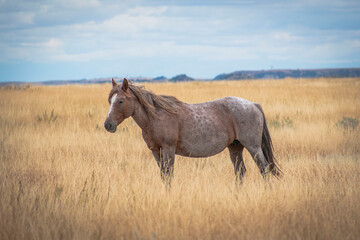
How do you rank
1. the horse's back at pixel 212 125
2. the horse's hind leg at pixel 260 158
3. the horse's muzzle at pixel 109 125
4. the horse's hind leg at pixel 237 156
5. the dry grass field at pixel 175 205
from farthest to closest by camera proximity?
the horse's hind leg at pixel 237 156, the horse's hind leg at pixel 260 158, the horse's back at pixel 212 125, the horse's muzzle at pixel 109 125, the dry grass field at pixel 175 205

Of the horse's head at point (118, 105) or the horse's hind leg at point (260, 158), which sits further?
the horse's hind leg at point (260, 158)

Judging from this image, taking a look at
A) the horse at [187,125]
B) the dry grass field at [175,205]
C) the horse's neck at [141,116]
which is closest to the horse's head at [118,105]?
the horse at [187,125]

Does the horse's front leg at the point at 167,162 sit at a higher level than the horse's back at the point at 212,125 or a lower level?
lower

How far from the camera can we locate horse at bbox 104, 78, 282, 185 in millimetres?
4578

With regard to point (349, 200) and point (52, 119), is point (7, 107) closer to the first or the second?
point (52, 119)

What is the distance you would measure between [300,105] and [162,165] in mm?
10465

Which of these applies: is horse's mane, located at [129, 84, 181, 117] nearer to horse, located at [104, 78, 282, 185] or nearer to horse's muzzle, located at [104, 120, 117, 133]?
horse, located at [104, 78, 282, 185]

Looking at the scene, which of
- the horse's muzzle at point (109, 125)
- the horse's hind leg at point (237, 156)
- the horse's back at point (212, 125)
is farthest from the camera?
the horse's hind leg at point (237, 156)

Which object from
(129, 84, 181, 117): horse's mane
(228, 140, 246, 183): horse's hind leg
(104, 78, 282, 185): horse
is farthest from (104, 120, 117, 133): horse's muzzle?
(228, 140, 246, 183): horse's hind leg

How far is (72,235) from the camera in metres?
3.26

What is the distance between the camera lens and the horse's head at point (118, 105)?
14.5 feet

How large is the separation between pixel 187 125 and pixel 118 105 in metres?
1.00

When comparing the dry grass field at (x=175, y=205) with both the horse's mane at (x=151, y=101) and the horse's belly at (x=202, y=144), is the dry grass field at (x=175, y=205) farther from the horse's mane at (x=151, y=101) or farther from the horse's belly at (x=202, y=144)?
the horse's mane at (x=151, y=101)

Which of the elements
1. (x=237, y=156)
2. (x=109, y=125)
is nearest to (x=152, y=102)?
(x=109, y=125)
